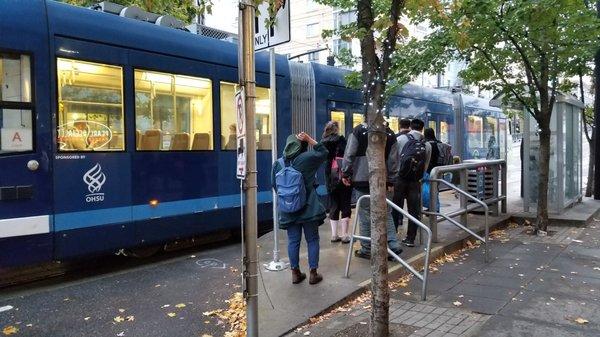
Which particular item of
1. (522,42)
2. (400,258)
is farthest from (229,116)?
(522,42)

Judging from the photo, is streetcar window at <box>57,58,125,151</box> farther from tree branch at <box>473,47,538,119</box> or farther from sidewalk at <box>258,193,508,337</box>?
tree branch at <box>473,47,538,119</box>

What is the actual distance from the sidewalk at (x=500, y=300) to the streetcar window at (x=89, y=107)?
3.44 metres

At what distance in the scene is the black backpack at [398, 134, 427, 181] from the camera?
707 centimetres

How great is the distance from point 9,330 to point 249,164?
274 cm

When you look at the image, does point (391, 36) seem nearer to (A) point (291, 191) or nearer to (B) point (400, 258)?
(A) point (291, 191)

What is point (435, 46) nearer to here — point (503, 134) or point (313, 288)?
point (313, 288)

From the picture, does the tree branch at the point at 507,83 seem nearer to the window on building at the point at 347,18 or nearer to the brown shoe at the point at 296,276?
the window on building at the point at 347,18

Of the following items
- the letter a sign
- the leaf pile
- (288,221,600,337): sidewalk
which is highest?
the letter a sign

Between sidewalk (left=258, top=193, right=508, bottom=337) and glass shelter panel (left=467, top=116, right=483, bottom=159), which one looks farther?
glass shelter panel (left=467, top=116, right=483, bottom=159)

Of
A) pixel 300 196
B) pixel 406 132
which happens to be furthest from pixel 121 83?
pixel 406 132

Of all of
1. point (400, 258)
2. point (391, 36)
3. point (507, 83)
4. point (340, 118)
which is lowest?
point (400, 258)

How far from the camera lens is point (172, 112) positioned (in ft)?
23.6

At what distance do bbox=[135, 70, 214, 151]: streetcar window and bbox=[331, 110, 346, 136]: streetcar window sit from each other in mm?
3520

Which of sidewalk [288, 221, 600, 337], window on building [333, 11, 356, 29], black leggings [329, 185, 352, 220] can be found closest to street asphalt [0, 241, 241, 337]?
sidewalk [288, 221, 600, 337]
